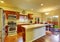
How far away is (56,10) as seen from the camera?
12523 mm

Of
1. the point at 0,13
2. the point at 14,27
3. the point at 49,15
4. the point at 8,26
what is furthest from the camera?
the point at 49,15

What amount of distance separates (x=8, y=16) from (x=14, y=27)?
119 cm

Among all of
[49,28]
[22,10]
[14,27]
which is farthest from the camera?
[49,28]

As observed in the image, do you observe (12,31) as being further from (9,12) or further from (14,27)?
(9,12)

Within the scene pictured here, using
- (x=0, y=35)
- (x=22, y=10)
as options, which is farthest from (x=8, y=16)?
(x=0, y=35)

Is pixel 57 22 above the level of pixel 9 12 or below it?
below

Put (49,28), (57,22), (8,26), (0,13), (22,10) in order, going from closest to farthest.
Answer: (0,13), (8,26), (22,10), (49,28), (57,22)

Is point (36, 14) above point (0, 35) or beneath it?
above

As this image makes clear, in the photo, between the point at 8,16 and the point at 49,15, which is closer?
the point at 8,16

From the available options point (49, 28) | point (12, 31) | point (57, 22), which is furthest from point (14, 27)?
point (57, 22)

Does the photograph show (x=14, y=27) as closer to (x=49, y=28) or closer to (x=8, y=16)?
(x=8, y=16)

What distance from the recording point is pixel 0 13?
3486 millimetres

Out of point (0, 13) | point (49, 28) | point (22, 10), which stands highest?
point (22, 10)

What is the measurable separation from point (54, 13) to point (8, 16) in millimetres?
7326
